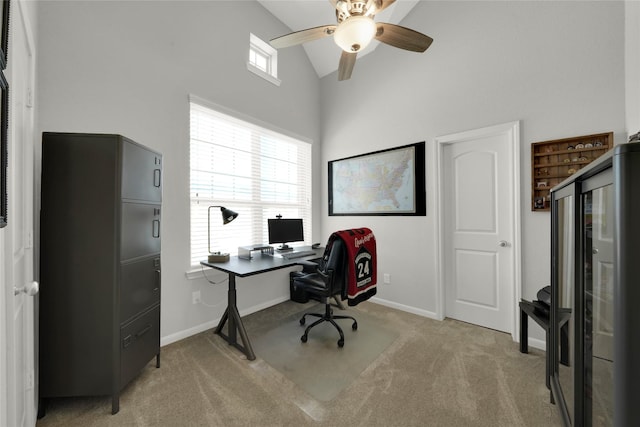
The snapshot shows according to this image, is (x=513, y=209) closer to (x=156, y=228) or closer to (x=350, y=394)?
(x=350, y=394)

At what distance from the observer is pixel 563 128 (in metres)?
2.19

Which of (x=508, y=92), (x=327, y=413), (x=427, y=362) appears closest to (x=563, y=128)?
(x=508, y=92)

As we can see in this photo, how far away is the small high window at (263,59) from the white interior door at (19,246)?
2.19 m

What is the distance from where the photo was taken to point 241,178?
3.09m

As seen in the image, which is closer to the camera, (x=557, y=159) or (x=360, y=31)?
(x=360, y=31)

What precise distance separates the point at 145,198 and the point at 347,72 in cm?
191

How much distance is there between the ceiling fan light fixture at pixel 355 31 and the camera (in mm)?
1525

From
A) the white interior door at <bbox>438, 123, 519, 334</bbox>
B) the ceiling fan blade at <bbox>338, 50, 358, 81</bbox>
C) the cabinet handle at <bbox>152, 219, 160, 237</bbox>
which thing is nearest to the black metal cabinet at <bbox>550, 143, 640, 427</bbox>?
the white interior door at <bbox>438, 123, 519, 334</bbox>

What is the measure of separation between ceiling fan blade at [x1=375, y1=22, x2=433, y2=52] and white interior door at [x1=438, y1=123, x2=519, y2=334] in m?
1.24

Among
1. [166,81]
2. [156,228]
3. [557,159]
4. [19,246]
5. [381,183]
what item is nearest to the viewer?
[19,246]

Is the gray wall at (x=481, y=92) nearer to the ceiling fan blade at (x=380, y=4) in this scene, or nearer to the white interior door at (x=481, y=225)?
the white interior door at (x=481, y=225)

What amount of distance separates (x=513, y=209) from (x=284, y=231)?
2488 mm

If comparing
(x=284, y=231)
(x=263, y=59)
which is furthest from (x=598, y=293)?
(x=263, y=59)

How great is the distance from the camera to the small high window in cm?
316
